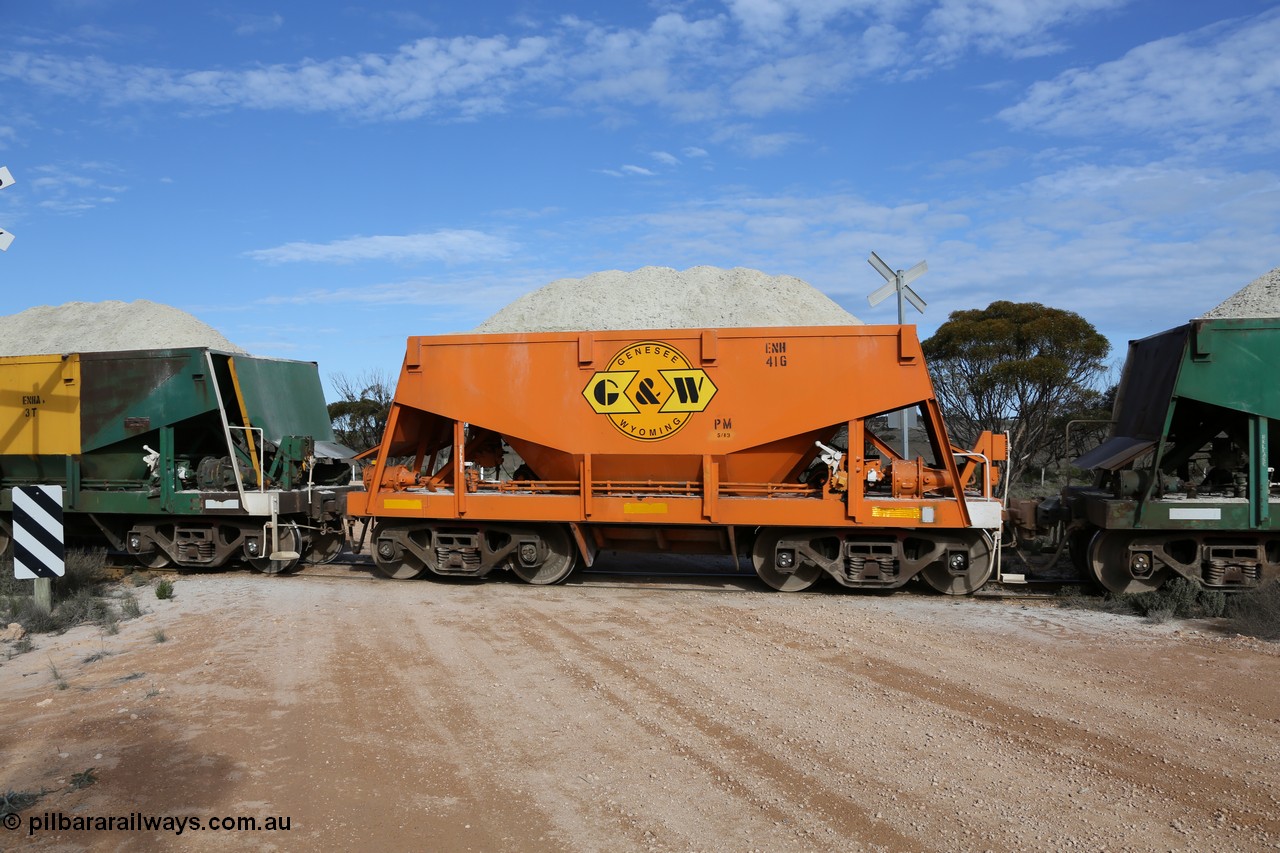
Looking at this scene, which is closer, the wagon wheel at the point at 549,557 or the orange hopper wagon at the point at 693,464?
the orange hopper wagon at the point at 693,464

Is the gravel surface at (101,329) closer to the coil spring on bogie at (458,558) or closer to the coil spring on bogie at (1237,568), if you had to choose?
the coil spring on bogie at (458,558)

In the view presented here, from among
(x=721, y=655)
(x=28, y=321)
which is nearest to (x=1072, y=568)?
(x=721, y=655)

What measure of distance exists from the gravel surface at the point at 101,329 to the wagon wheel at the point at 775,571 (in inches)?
2224

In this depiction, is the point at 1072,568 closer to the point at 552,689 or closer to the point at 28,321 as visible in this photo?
the point at 552,689

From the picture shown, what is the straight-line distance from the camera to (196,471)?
1206 centimetres

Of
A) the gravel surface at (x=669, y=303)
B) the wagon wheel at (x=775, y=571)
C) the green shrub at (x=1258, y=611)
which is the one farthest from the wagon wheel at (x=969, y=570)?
the gravel surface at (x=669, y=303)

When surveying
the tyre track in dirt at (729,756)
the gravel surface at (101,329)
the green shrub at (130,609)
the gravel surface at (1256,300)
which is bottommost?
the tyre track in dirt at (729,756)

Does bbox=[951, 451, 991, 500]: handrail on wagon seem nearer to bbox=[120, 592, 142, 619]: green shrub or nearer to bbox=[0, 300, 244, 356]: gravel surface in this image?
bbox=[120, 592, 142, 619]: green shrub

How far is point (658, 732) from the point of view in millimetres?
5320

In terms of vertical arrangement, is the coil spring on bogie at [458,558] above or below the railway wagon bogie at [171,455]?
below

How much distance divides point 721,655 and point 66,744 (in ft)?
14.8

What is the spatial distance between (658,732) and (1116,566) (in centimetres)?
661

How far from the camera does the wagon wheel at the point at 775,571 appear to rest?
10.1 m

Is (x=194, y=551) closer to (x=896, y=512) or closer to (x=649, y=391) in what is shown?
(x=649, y=391)
